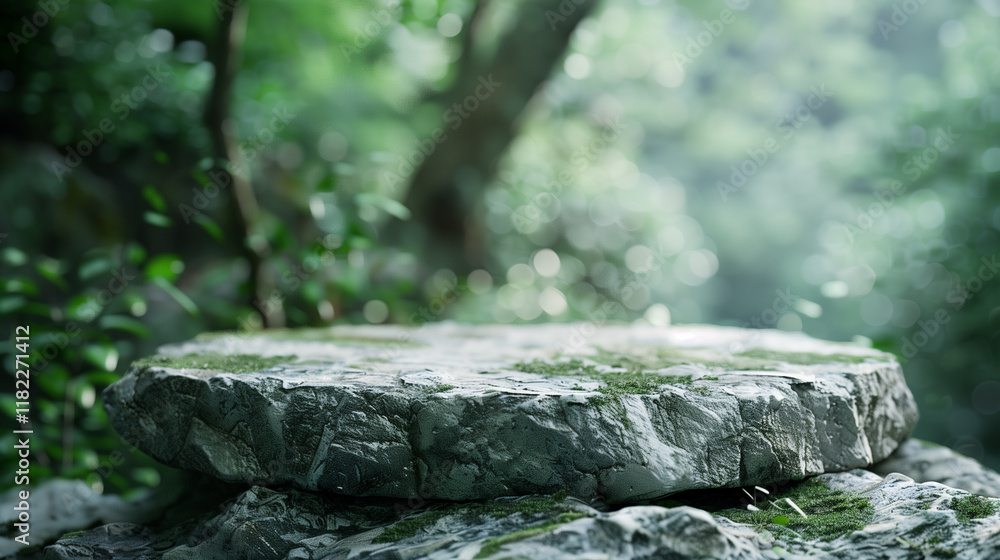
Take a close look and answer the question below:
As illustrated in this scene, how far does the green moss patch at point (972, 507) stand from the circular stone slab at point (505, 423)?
26 cm

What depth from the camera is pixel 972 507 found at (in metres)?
1.19

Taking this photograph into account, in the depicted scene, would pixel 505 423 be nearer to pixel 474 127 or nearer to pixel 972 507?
pixel 972 507

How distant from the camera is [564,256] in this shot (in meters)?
5.41

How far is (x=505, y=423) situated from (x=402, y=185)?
3.73 meters

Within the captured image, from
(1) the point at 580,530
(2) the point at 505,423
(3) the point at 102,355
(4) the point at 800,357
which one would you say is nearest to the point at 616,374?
(2) the point at 505,423

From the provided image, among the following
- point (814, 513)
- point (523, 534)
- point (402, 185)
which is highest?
point (402, 185)

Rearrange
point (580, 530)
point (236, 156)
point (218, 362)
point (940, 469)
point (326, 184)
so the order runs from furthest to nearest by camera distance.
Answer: point (236, 156), point (326, 184), point (940, 469), point (218, 362), point (580, 530)

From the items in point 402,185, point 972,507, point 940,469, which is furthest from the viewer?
point 402,185

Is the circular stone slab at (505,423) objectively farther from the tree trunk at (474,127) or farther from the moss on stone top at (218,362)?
the tree trunk at (474,127)

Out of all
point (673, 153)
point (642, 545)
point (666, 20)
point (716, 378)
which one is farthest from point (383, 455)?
point (673, 153)

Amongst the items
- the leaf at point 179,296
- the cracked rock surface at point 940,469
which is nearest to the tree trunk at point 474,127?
the leaf at point 179,296

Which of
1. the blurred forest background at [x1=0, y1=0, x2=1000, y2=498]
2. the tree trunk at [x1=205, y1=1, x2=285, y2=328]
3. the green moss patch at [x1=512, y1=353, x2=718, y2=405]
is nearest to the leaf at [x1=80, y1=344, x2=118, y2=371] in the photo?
the blurred forest background at [x1=0, y1=0, x2=1000, y2=498]

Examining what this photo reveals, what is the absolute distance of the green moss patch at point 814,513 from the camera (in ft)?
3.95

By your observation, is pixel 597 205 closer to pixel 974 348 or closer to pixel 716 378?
pixel 974 348
